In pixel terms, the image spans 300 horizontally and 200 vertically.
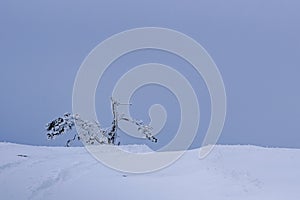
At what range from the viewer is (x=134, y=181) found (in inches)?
272

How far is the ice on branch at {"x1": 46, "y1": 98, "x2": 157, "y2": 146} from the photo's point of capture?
13.0 metres

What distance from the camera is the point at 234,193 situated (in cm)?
652

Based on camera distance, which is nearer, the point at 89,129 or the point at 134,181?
the point at 134,181

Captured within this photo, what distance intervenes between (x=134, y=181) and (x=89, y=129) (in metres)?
6.46

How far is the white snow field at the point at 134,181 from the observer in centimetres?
603

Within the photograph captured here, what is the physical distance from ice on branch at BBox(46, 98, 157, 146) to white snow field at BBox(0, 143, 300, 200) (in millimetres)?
2601

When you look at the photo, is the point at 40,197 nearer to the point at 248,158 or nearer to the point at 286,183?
the point at 286,183

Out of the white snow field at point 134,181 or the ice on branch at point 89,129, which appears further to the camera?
the ice on branch at point 89,129

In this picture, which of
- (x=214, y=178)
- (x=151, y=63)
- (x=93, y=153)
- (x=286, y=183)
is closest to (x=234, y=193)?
(x=214, y=178)

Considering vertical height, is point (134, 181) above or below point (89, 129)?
below

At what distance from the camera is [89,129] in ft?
43.1

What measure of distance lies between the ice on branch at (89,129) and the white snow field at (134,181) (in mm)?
2601

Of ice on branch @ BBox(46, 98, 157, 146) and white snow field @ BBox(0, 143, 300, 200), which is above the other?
ice on branch @ BBox(46, 98, 157, 146)

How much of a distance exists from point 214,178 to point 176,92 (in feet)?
7.26
